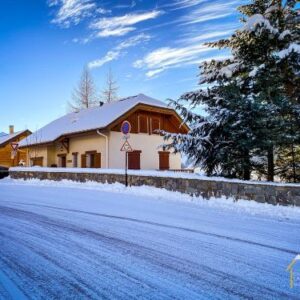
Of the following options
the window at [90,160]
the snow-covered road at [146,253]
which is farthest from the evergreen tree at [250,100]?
the window at [90,160]

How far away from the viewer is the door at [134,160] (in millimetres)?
24328

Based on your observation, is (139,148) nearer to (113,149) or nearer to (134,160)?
(134,160)

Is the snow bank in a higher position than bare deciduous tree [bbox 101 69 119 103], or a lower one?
lower

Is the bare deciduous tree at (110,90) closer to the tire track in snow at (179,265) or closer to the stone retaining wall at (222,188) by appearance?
the stone retaining wall at (222,188)

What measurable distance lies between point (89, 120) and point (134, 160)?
5.17 metres

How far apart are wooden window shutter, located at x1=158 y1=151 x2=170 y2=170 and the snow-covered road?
58.2ft

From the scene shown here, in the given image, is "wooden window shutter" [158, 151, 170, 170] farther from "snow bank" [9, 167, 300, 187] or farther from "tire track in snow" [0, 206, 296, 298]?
"tire track in snow" [0, 206, 296, 298]

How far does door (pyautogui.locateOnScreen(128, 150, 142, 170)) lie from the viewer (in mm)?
24328

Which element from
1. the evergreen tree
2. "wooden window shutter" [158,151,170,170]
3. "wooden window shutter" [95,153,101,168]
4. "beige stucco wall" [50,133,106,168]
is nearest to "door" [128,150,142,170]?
"beige stucco wall" [50,133,106,168]

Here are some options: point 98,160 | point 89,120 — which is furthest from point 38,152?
point 98,160

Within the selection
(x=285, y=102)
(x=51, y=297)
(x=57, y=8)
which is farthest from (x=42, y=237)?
(x=57, y=8)

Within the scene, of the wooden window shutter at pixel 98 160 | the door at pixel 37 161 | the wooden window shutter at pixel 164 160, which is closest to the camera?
the wooden window shutter at pixel 98 160

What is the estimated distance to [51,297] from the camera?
11.1 ft

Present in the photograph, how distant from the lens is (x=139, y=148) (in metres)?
25.1
